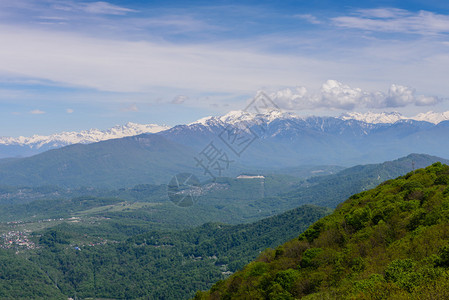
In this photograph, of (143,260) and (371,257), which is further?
(143,260)

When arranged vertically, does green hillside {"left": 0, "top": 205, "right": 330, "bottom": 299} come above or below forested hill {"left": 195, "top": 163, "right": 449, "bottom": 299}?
below

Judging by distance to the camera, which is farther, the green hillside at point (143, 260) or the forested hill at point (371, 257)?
the green hillside at point (143, 260)

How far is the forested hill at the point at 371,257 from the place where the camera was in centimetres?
2800

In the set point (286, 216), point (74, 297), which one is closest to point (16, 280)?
point (74, 297)

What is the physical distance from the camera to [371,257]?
39.1m

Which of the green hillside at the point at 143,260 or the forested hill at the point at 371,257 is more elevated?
the forested hill at the point at 371,257

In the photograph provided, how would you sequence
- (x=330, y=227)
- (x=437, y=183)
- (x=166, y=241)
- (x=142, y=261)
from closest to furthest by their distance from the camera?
1. (x=330, y=227)
2. (x=437, y=183)
3. (x=142, y=261)
4. (x=166, y=241)

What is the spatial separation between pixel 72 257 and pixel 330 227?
148 meters

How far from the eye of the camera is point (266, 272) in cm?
4969

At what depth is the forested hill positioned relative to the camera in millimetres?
28000

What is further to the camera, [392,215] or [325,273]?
[392,215]

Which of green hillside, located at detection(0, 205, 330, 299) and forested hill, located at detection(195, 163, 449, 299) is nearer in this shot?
forested hill, located at detection(195, 163, 449, 299)

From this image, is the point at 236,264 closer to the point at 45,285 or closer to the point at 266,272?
the point at 45,285

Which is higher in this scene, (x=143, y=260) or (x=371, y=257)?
(x=371, y=257)
